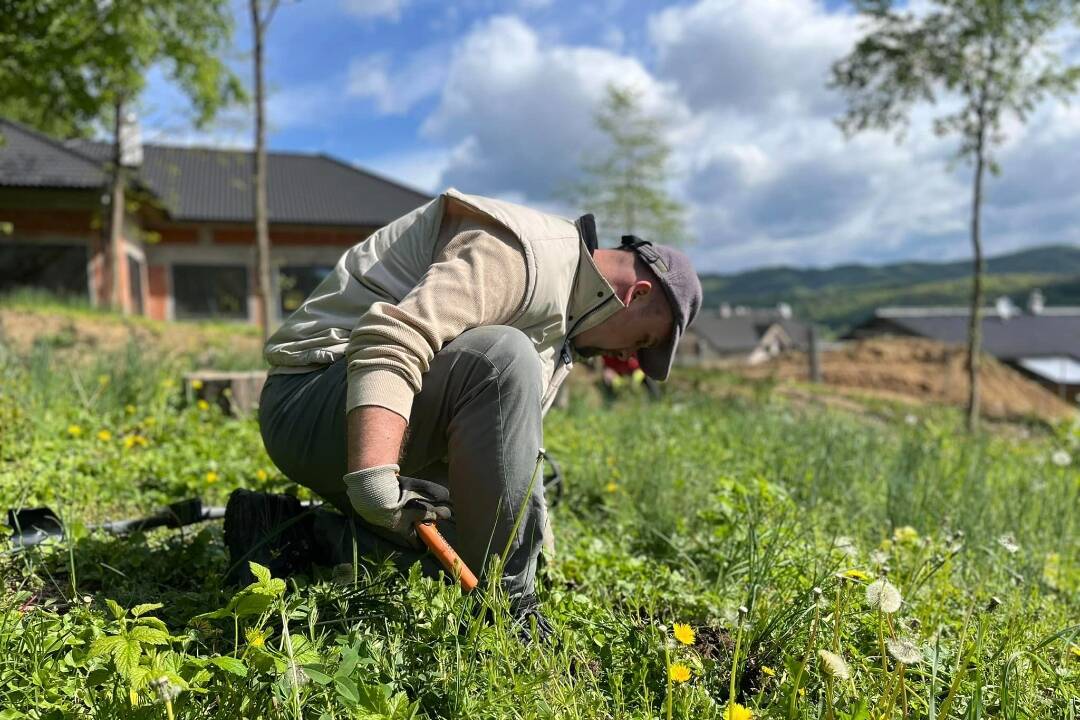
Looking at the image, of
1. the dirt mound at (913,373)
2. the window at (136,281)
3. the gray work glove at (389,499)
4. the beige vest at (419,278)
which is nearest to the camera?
the gray work glove at (389,499)

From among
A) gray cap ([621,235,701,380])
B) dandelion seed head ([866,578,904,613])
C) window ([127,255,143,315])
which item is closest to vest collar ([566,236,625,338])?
gray cap ([621,235,701,380])

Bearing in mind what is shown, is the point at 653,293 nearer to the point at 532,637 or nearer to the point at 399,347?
the point at 399,347

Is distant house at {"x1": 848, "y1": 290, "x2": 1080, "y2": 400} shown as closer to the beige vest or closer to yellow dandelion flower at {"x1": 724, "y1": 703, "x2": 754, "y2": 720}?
the beige vest

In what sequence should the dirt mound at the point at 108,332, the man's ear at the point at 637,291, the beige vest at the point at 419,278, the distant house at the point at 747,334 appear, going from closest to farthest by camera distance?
the beige vest at the point at 419,278 → the man's ear at the point at 637,291 → the dirt mound at the point at 108,332 → the distant house at the point at 747,334

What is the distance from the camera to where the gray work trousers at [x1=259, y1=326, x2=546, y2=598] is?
6.12 feet

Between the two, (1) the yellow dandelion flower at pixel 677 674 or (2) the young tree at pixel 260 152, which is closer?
(1) the yellow dandelion flower at pixel 677 674

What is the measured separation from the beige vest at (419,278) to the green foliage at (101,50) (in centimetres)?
587

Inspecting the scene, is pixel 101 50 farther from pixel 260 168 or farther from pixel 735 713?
pixel 735 713

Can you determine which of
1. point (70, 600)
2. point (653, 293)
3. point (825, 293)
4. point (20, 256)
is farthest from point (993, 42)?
point (825, 293)

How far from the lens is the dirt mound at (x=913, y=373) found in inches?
756

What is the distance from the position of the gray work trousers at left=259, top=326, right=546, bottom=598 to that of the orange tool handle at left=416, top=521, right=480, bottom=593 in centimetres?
7

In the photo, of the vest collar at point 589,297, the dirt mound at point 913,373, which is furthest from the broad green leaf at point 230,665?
the dirt mound at point 913,373

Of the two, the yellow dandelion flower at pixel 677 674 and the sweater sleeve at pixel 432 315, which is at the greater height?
the sweater sleeve at pixel 432 315

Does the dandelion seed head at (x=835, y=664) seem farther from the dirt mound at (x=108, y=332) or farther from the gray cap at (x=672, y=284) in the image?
the dirt mound at (x=108, y=332)
